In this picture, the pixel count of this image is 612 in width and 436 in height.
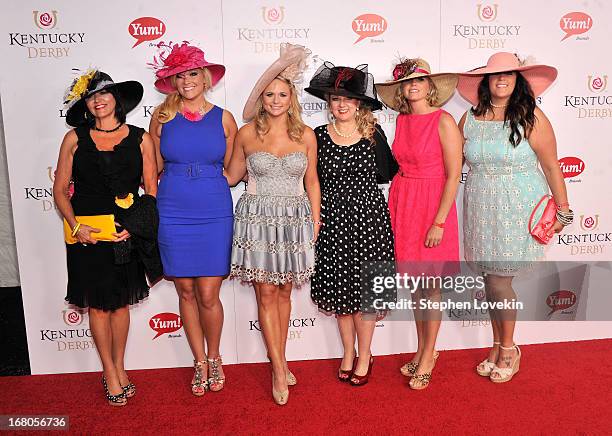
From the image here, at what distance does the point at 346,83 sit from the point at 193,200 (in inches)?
41.9

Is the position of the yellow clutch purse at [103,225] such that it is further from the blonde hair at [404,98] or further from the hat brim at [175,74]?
the blonde hair at [404,98]

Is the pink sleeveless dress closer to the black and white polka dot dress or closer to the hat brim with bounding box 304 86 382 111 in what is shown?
the black and white polka dot dress

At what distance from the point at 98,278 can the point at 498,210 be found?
2.25 m

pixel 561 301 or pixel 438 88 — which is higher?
pixel 438 88

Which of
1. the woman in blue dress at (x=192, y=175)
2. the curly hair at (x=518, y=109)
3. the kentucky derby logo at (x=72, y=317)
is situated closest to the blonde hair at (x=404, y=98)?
the curly hair at (x=518, y=109)

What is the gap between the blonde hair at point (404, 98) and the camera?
10.3 ft

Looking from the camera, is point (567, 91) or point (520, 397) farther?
point (567, 91)

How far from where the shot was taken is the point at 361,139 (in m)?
3.05

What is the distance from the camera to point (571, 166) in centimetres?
373

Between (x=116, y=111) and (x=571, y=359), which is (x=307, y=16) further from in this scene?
(x=571, y=359)

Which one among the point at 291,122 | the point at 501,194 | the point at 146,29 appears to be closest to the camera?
the point at 291,122

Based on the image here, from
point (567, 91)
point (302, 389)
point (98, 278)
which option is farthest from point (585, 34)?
point (98, 278)

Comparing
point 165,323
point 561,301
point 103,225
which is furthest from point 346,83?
point 561,301

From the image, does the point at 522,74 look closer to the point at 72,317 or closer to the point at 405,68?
the point at 405,68
